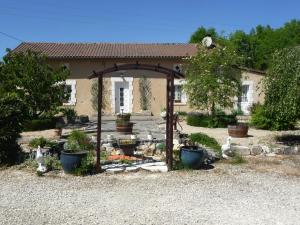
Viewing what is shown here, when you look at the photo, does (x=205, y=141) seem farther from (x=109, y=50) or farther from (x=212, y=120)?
(x=109, y=50)

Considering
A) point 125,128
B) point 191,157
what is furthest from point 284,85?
point 125,128

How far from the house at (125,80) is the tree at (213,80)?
4.07 m

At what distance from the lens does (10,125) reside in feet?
37.4

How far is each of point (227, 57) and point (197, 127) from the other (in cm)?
386

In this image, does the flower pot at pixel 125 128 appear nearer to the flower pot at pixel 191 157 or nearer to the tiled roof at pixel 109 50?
the flower pot at pixel 191 157

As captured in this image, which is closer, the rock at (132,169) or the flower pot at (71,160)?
the flower pot at (71,160)

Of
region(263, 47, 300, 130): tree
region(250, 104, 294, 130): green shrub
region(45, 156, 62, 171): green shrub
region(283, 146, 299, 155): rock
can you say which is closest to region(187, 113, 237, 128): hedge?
region(250, 104, 294, 130): green shrub

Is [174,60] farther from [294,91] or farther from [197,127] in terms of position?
[294,91]

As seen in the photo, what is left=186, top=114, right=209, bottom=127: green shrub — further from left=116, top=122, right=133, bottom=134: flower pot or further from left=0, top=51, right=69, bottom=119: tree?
left=0, top=51, right=69, bottom=119: tree

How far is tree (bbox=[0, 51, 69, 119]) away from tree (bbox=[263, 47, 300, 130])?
28.1 ft

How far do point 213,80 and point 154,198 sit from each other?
42.7 feet

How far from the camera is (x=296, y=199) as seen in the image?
8.16 m

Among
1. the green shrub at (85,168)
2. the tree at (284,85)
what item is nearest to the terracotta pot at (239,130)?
the tree at (284,85)

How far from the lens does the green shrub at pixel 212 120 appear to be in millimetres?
20281
